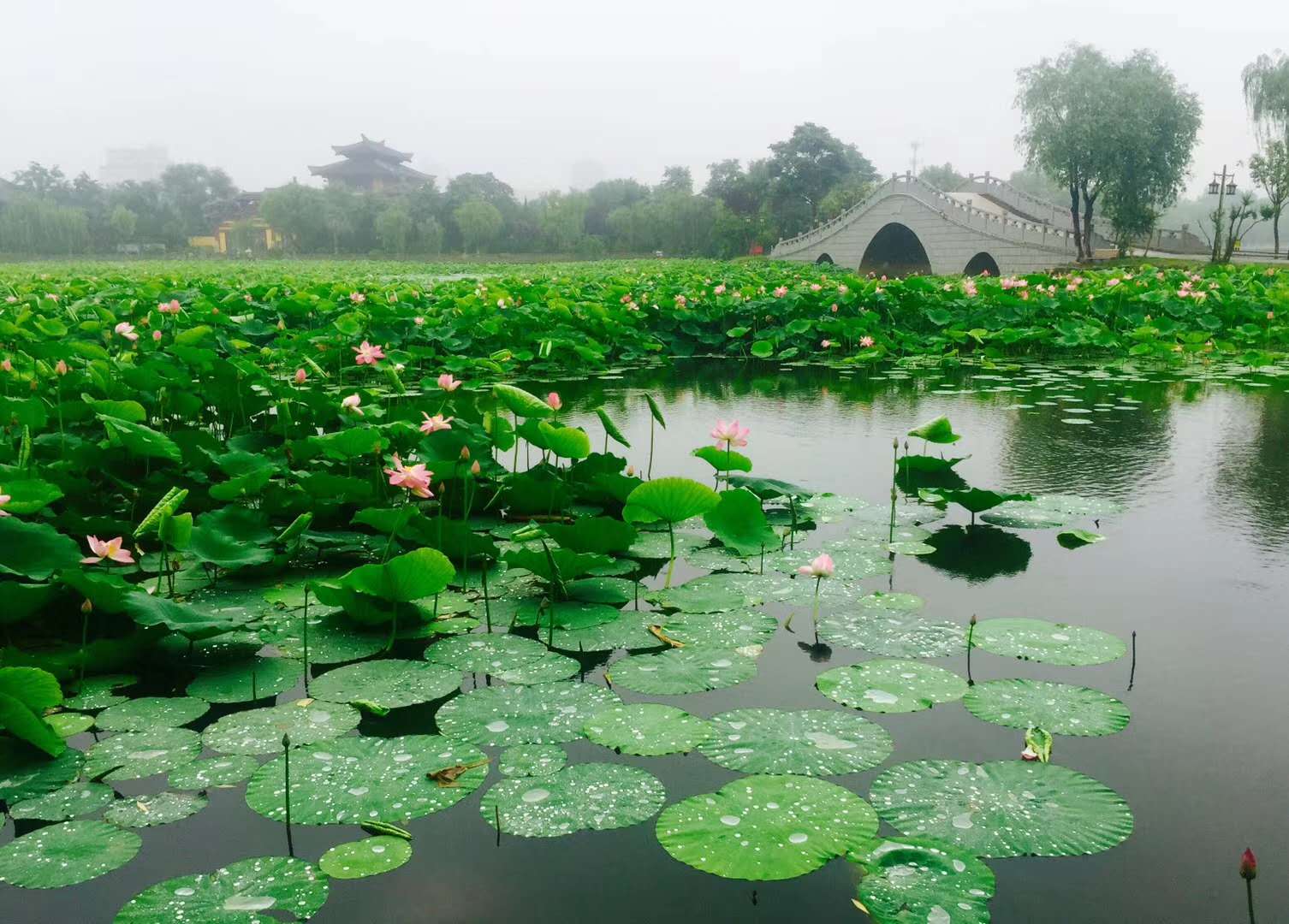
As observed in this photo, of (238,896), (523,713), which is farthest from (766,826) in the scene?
(238,896)

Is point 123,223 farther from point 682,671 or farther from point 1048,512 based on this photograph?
point 682,671

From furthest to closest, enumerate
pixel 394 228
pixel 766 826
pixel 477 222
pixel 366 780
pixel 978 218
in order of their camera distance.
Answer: pixel 477 222 < pixel 394 228 < pixel 978 218 < pixel 366 780 < pixel 766 826

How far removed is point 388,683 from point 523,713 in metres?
0.24

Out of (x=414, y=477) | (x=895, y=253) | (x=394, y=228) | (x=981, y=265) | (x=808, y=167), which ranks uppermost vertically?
(x=808, y=167)

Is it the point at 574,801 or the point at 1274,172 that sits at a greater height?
the point at 1274,172

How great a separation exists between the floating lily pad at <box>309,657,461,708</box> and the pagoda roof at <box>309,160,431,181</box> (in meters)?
52.1

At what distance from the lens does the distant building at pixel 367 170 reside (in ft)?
163

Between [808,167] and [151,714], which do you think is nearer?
[151,714]

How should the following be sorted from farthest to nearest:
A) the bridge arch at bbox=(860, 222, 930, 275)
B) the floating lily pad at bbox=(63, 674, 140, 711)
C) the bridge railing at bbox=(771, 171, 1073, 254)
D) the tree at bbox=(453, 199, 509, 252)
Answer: the tree at bbox=(453, 199, 509, 252) → the bridge arch at bbox=(860, 222, 930, 275) → the bridge railing at bbox=(771, 171, 1073, 254) → the floating lily pad at bbox=(63, 674, 140, 711)

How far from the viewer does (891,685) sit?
4.66ft

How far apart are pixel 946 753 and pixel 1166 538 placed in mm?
1322

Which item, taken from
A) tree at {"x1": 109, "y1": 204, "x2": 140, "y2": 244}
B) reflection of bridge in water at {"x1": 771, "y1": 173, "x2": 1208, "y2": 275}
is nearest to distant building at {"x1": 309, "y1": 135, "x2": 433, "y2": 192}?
tree at {"x1": 109, "y1": 204, "x2": 140, "y2": 244}

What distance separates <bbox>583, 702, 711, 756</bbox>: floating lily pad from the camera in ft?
4.09

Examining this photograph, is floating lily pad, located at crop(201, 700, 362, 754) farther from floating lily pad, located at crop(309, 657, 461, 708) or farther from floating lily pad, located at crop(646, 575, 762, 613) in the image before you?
floating lily pad, located at crop(646, 575, 762, 613)
